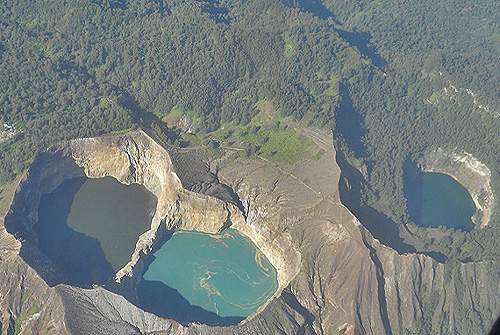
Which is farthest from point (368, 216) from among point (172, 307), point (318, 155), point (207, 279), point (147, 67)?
point (147, 67)

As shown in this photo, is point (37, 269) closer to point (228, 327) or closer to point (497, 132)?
point (228, 327)

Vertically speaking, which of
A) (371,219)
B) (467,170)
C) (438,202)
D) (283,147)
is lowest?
(371,219)

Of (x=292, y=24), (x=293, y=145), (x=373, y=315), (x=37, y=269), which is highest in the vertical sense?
(x=292, y=24)

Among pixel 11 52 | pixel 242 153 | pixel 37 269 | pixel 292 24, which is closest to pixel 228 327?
pixel 37 269

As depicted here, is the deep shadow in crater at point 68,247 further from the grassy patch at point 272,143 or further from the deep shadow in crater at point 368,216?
the deep shadow in crater at point 368,216

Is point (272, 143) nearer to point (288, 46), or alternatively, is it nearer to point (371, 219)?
point (371, 219)

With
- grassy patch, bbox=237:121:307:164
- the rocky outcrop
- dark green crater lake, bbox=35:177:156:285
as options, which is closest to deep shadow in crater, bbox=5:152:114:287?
dark green crater lake, bbox=35:177:156:285

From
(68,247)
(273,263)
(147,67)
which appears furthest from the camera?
(147,67)

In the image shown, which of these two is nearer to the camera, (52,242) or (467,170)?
(52,242)
